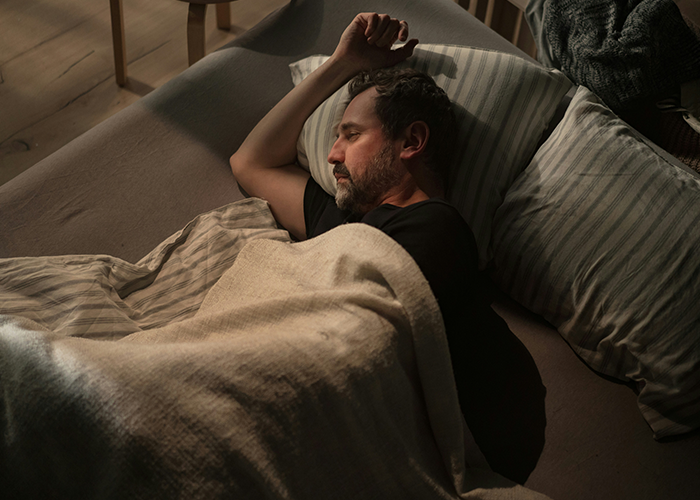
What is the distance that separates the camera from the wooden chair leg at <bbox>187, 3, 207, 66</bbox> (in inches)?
68.6

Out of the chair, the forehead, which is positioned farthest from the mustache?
the chair

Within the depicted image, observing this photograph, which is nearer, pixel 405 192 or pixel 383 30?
pixel 405 192

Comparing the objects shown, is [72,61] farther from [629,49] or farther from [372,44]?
[629,49]

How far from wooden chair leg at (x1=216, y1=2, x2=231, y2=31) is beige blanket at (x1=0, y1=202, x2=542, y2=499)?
69.6 inches

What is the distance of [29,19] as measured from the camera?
236 cm

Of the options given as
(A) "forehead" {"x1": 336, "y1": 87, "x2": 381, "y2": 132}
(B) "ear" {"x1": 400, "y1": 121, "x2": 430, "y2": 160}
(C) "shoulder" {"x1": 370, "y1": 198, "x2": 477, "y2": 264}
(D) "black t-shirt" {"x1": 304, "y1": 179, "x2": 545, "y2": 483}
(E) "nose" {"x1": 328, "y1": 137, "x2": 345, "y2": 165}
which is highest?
(A) "forehead" {"x1": 336, "y1": 87, "x2": 381, "y2": 132}

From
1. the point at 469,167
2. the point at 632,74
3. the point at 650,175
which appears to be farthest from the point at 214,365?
the point at 632,74

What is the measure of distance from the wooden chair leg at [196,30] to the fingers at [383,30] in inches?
26.7

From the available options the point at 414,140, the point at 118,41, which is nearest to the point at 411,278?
the point at 414,140

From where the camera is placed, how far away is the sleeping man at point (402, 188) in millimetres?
1023

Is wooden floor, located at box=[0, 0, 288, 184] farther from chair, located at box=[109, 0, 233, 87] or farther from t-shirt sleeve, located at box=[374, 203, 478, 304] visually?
t-shirt sleeve, located at box=[374, 203, 478, 304]

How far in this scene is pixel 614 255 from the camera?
1.07 meters

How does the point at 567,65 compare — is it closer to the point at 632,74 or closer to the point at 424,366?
the point at 632,74

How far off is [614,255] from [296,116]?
2.84 feet
